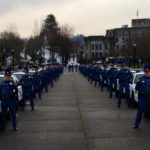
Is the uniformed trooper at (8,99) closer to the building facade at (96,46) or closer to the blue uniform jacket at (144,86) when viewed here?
the blue uniform jacket at (144,86)

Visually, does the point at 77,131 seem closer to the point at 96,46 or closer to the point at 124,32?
the point at 124,32

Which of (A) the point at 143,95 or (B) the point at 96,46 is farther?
(B) the point at 96,46

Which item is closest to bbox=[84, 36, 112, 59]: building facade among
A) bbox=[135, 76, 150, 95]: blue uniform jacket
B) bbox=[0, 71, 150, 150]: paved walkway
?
bbox=[0, 71, 150, 150]: paved walkway

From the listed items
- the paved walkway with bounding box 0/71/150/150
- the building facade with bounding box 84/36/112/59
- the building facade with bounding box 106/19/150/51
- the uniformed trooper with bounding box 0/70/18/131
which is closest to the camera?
the paved walkway with bounding box 0/71/150/150

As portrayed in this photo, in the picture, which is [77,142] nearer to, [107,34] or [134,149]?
[134,149]

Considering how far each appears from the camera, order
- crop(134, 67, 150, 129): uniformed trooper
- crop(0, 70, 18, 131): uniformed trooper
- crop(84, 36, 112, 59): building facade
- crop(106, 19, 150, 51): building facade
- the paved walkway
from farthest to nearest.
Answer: crop(84, 36, 112, 59): building facade < crop(106, 19, 150, 51): building facade < crop(0, 70, 18, 131): uniformed trooper < crop(134, 67, 150, 129): uniformed trooper < the paved walkway

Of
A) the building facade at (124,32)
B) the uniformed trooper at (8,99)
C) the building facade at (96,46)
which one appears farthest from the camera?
the building facade at (96,46)

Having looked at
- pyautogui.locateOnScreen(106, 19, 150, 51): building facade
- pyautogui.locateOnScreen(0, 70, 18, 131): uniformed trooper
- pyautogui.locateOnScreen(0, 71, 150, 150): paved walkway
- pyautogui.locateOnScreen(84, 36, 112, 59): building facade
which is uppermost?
pyautogui.locateOnScreen(106, 19, 150, 51): building facade

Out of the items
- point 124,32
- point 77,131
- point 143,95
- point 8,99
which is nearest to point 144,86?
point 143,95

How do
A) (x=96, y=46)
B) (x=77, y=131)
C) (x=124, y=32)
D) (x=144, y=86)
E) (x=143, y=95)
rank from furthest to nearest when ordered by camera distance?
1. (x=96, y=46)
2. (x=124, y=32)
3. (x=144, y=86)
4. (x=143, y=95)
5. (x=77, y=131)

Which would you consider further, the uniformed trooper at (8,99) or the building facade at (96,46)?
the building facade at (96,46)

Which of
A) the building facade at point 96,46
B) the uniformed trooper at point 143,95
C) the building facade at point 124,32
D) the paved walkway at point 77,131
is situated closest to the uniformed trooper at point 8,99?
the paved walkway at point 77,131

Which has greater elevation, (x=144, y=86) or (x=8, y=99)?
(x=144, y=86)

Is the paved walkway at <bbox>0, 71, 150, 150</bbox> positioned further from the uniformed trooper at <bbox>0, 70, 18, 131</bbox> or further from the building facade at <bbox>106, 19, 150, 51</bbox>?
the building facade at <bbox>106, 19, 150, 51</bbox>
